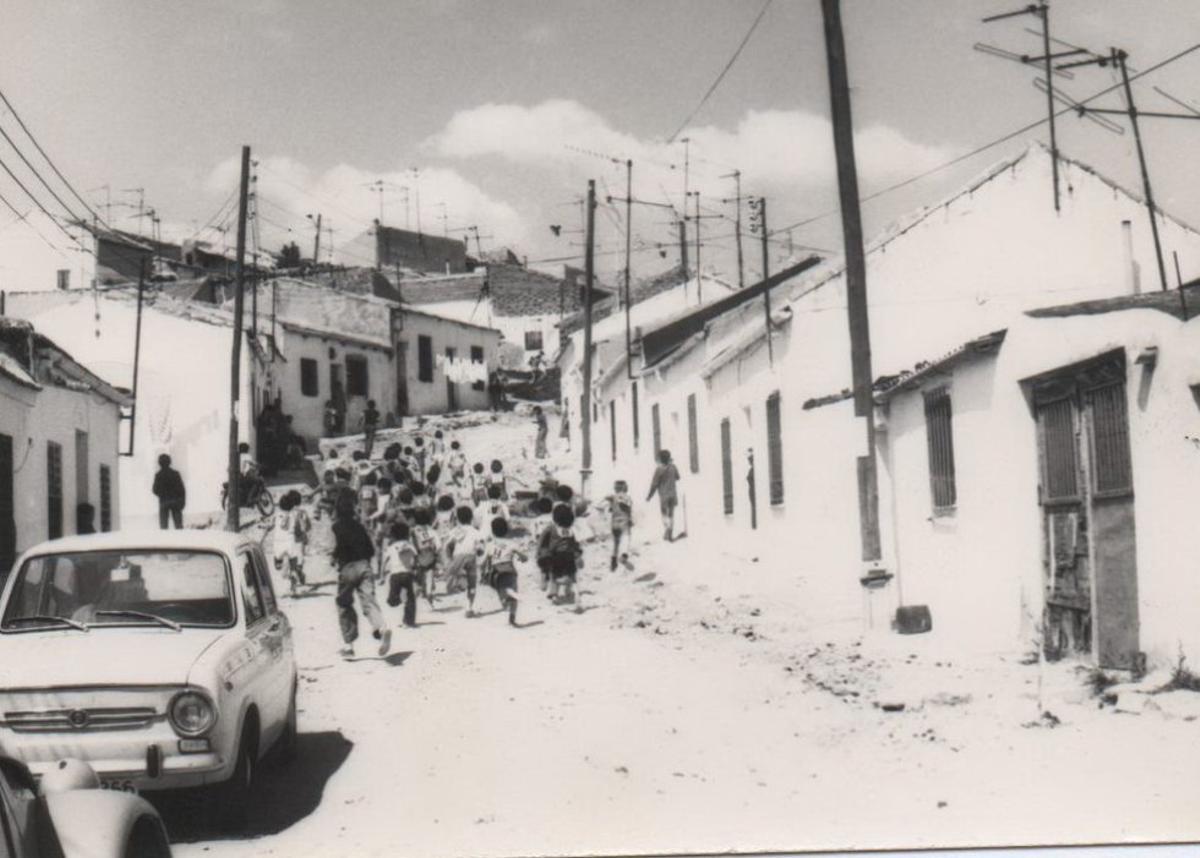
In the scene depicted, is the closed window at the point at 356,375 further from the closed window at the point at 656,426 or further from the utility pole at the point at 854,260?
the utility pole at the point at 854,260

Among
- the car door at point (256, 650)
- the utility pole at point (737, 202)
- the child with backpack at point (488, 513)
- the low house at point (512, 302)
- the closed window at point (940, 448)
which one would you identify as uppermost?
the low house at point (512, 302)

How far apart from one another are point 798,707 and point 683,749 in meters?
0.90

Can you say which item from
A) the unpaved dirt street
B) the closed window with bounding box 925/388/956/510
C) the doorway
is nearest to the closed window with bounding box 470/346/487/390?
the closed window with bounding box 925/388/956/510

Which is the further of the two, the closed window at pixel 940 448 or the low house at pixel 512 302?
the low house at pixel 512 302

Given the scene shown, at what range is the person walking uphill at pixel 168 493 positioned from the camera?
9.57m

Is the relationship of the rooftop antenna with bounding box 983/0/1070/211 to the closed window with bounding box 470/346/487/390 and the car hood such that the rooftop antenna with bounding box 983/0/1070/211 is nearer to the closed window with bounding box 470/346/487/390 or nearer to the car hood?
the car hood

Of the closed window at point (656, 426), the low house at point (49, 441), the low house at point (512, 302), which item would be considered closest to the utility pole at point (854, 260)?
the low house at point (49, 441)

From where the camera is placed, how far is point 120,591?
566cm

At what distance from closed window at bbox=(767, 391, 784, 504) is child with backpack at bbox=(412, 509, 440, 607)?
3.23 metres

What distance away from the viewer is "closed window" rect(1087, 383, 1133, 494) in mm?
6438

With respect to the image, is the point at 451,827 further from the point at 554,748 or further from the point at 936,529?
the point at 936,529

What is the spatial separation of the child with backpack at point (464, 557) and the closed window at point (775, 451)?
3128mm

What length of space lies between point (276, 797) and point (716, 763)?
68.2 inches

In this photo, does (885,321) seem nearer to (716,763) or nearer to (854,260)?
(854,260)
